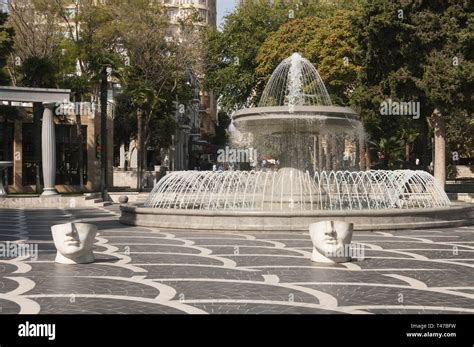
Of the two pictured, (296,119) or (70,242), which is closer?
(70,242)

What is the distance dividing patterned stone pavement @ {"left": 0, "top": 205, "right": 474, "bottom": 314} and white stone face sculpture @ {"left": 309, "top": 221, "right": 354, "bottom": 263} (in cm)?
27

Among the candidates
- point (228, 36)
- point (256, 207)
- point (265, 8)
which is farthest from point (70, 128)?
point (256, 207)

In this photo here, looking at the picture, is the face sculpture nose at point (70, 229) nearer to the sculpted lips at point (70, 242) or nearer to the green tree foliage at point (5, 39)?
the sculpted lips at point (70, 242)

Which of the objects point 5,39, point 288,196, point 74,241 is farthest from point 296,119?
point 5,39

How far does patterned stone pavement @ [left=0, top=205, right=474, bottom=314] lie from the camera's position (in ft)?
27.9

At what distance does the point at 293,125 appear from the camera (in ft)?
68.4

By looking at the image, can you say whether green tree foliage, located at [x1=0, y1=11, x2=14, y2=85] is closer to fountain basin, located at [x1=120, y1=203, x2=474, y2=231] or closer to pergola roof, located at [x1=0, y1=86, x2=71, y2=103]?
pergola roof, located at [x1=0, y1=86, x2=71, y2=103]

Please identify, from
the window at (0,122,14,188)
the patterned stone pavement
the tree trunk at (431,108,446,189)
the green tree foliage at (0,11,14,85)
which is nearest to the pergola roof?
the green tree foliage at (0,11,14,85)

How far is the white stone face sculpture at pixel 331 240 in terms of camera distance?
12117mm

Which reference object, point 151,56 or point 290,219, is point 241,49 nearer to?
point 151,56

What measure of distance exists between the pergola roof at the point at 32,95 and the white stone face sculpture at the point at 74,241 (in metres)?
19.5

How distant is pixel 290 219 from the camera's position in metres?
18.1

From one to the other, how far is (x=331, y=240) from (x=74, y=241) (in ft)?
15.7

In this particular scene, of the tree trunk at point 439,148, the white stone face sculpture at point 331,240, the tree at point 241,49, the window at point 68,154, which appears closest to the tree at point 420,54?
the tree trunk at point 439,148
